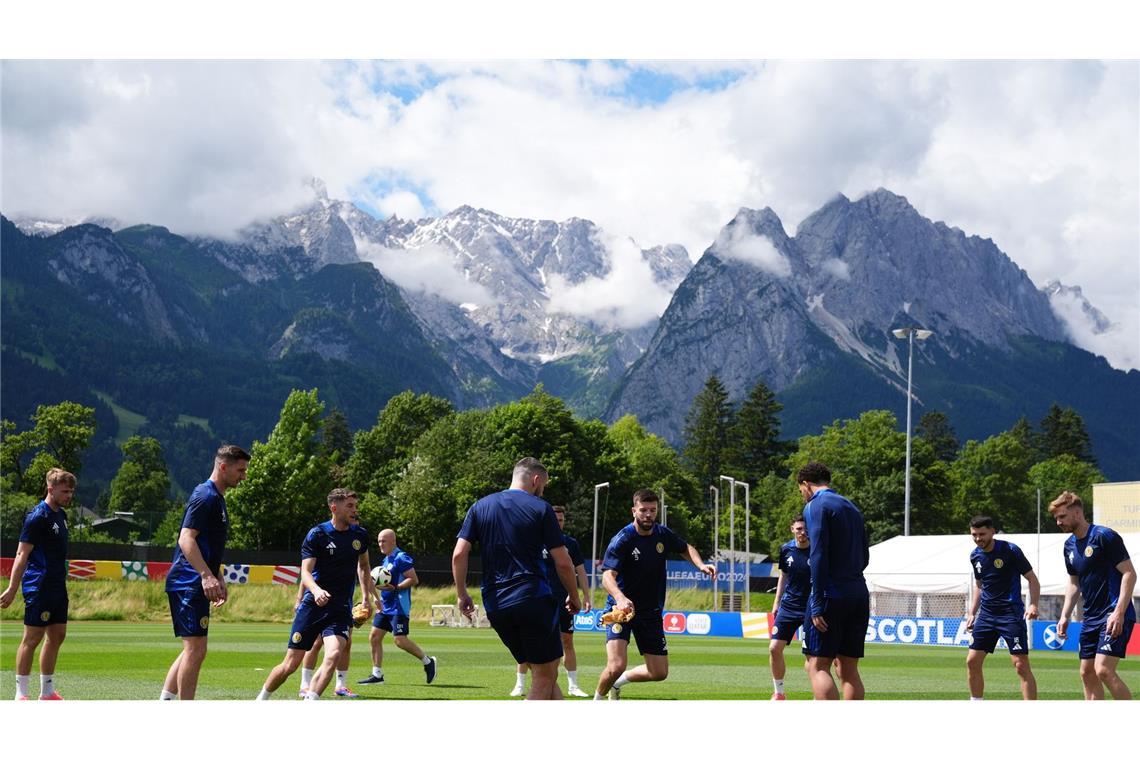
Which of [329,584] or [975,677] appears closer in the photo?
[329,584]

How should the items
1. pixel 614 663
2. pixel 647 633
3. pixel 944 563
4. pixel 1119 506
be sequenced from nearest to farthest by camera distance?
pixel 614 663, pixel 647 633, pixel 944 563, pixel 1119 506

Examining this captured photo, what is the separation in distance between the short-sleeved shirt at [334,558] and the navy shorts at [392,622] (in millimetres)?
4547

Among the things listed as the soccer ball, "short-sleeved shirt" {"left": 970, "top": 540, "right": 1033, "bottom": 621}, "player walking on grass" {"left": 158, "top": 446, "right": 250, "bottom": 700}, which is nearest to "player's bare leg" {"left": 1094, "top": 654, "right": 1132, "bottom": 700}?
"short-sleeved shirt" {"left": 970, "top": 540, "right": 1033, "bottom": 621}

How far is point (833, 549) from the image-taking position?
37.3 feet

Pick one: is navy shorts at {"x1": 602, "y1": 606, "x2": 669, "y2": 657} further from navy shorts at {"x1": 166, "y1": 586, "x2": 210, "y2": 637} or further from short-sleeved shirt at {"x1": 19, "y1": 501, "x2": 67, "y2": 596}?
short-sleeved shirt at {"x1": 19, "y1": 501, "x2": 67, "y2": 596}

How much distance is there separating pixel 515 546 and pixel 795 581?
6.99 metres

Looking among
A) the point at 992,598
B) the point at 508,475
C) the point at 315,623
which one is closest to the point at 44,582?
the point at 315,623

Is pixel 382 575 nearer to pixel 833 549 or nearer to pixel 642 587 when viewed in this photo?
pixel 642 587

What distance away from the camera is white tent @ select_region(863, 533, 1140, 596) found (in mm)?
45263

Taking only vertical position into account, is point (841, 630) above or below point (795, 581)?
below

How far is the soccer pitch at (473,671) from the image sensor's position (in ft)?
57.3
